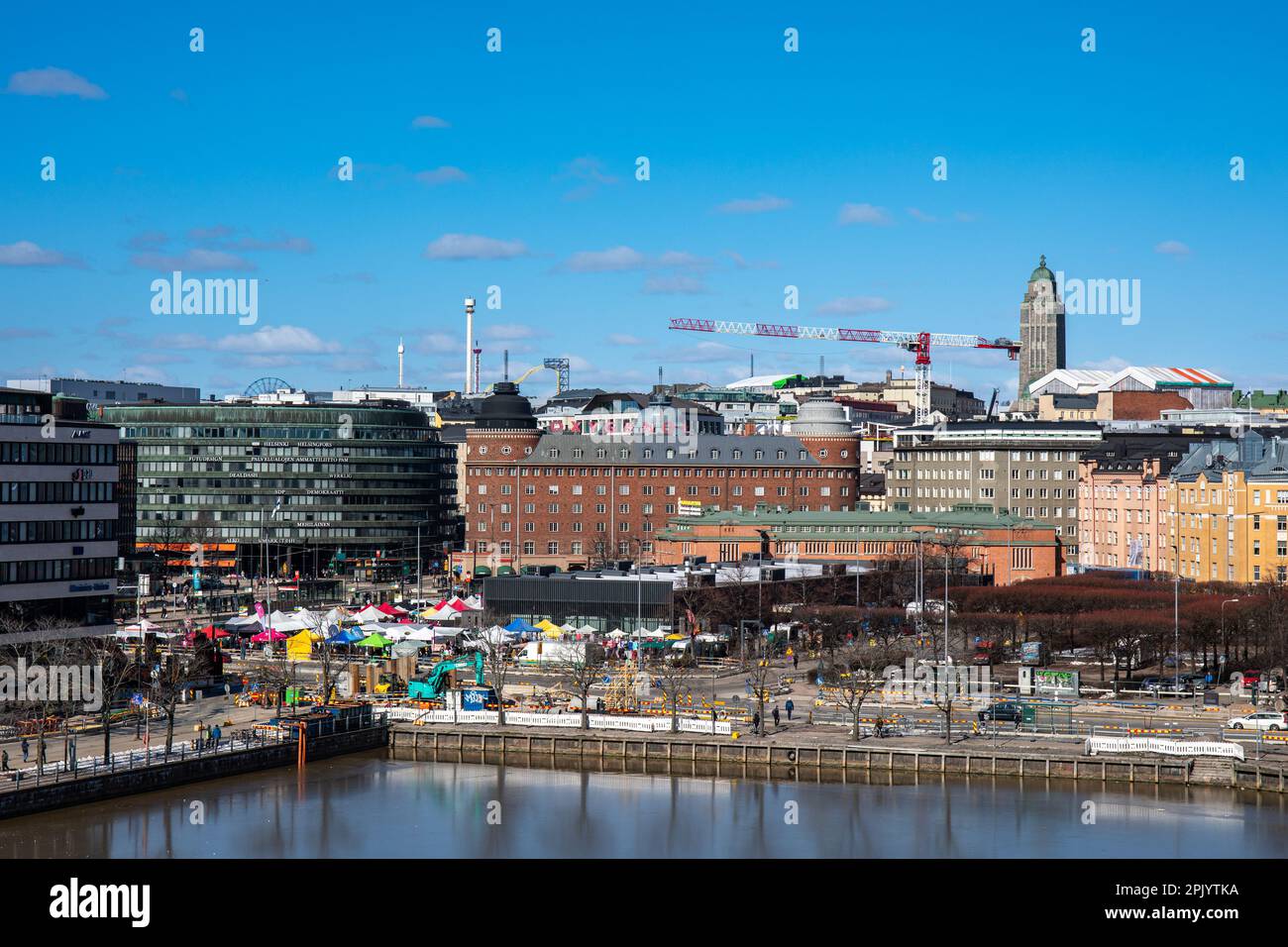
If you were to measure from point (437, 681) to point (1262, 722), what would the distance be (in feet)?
88.1

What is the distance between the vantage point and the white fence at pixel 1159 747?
1963 inches

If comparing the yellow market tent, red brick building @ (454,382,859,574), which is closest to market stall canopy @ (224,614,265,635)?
the yellow market tent

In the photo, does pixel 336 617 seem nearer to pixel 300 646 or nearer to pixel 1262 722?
pixel 300 646

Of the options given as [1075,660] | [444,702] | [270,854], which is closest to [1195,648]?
[1075,660]

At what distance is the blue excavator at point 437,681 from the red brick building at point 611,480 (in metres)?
60.8

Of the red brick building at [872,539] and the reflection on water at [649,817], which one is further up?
the red brick building at [872,539]

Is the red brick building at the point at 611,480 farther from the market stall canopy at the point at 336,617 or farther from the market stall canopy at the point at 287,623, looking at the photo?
the market stall canopy at the point at 287,623

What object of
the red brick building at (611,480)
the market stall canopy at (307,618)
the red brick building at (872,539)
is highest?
the red brick building at (611,480)

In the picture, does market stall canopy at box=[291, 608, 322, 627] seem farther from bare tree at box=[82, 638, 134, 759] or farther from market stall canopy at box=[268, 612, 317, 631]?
bare tree at box=[82, 638, 134, 759]

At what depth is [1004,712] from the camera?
5550cm

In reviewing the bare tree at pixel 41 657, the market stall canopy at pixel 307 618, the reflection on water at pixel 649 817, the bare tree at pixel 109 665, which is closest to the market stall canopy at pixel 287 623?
the market stall canopy at pixel 307 618

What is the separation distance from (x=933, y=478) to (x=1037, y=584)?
2303 inches

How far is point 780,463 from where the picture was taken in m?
131
